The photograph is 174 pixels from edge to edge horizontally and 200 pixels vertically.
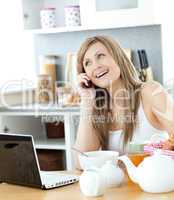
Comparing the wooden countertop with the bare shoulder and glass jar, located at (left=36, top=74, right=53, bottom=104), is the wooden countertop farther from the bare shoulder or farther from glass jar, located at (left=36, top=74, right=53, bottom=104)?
glass jar, located at (left=36, top=74, right=53, bottom=104)

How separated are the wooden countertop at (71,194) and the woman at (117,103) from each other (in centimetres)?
65

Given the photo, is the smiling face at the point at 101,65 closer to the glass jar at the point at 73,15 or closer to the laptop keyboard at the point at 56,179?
the laptop keyboard at the point at 56,179

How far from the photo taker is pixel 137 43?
3547 mm

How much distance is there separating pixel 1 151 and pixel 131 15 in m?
1.67

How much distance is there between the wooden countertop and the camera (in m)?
1.63

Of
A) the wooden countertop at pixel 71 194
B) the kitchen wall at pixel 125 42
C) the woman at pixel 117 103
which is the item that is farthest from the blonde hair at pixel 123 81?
the kitchen wall at pixel 125 42

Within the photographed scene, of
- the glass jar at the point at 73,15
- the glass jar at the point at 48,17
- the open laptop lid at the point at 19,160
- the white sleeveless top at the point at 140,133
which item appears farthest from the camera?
the glass jar at the point at 48,17

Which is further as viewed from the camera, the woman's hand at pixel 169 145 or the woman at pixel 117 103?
the woman at pixel 117 103

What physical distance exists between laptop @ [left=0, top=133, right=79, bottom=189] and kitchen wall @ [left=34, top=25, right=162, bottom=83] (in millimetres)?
1758

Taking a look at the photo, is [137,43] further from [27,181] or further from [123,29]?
[27,181]

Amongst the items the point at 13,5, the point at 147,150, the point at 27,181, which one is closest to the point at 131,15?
the point at 13,5

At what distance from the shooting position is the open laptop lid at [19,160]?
5.70 feet

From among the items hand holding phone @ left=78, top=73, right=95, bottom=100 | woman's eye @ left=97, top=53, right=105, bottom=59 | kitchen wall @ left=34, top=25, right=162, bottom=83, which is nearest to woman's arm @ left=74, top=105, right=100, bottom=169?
hand holding phone @ left=78, top=73, right=95, bottom=100

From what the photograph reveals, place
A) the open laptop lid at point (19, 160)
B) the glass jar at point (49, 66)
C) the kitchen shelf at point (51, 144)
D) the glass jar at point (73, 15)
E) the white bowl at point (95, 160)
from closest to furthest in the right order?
the open laptop lid at point (19, 160) < the white bowl at point (95, 160) < the kitchen shelf at point (51, 144) < the glass jar at point (73, 15) < the glass jar at point (49, 66)
